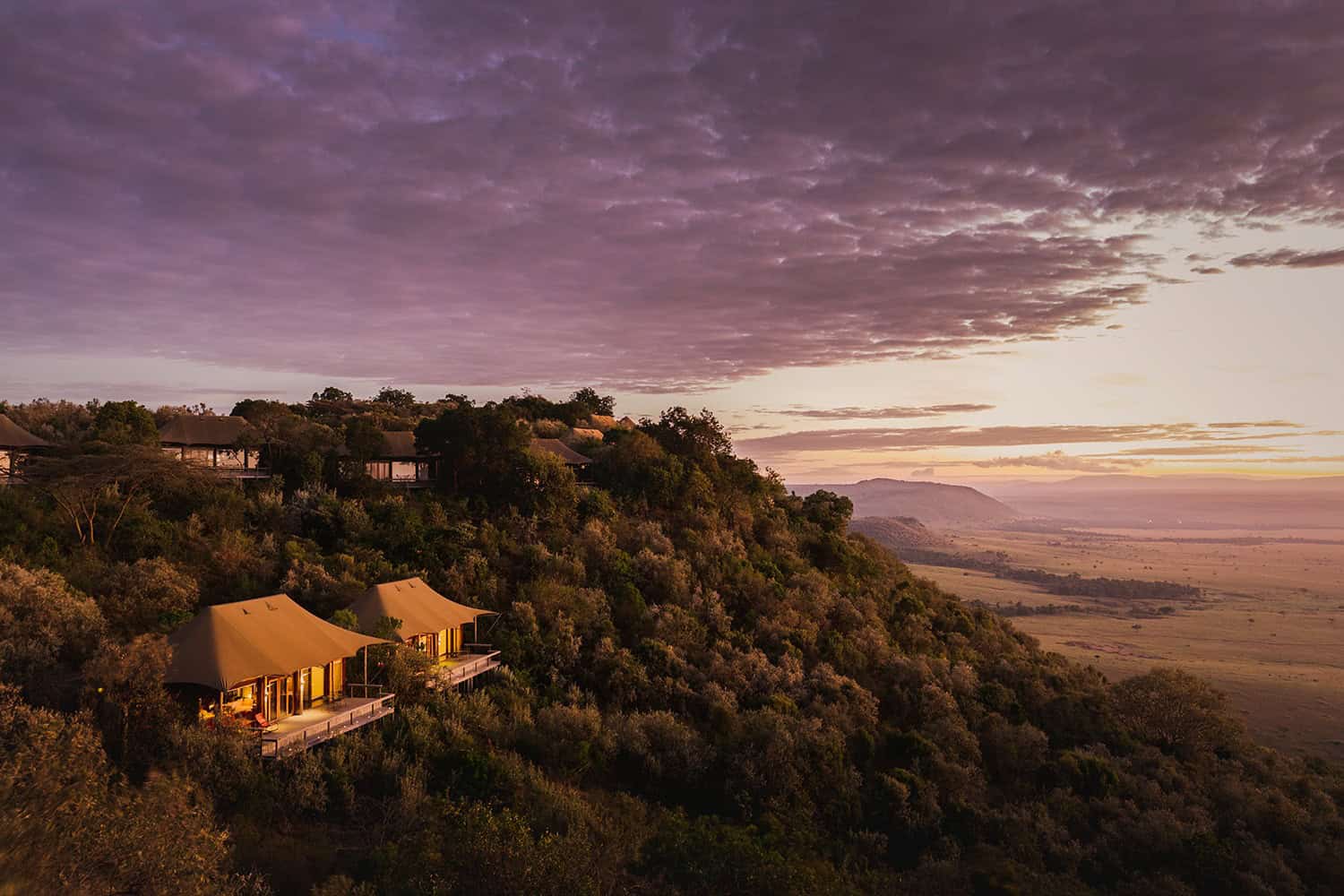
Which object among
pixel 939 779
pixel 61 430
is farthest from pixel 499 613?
pixel 61 430

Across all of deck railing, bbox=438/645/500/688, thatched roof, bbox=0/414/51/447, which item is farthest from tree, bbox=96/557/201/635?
thatched roof, bbox=0/414/51/447

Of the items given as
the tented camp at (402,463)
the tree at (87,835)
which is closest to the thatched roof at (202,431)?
the tented camp at (402,463)

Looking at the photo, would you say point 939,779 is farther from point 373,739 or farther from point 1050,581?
point 1050,581

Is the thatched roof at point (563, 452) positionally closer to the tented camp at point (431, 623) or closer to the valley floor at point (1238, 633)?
the tented camp at point (431, 623)

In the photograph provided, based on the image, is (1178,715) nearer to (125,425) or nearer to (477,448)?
(477,448)

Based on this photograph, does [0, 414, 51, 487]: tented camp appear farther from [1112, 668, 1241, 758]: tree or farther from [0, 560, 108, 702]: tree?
[1112, 668, 1241, 758]: tree
